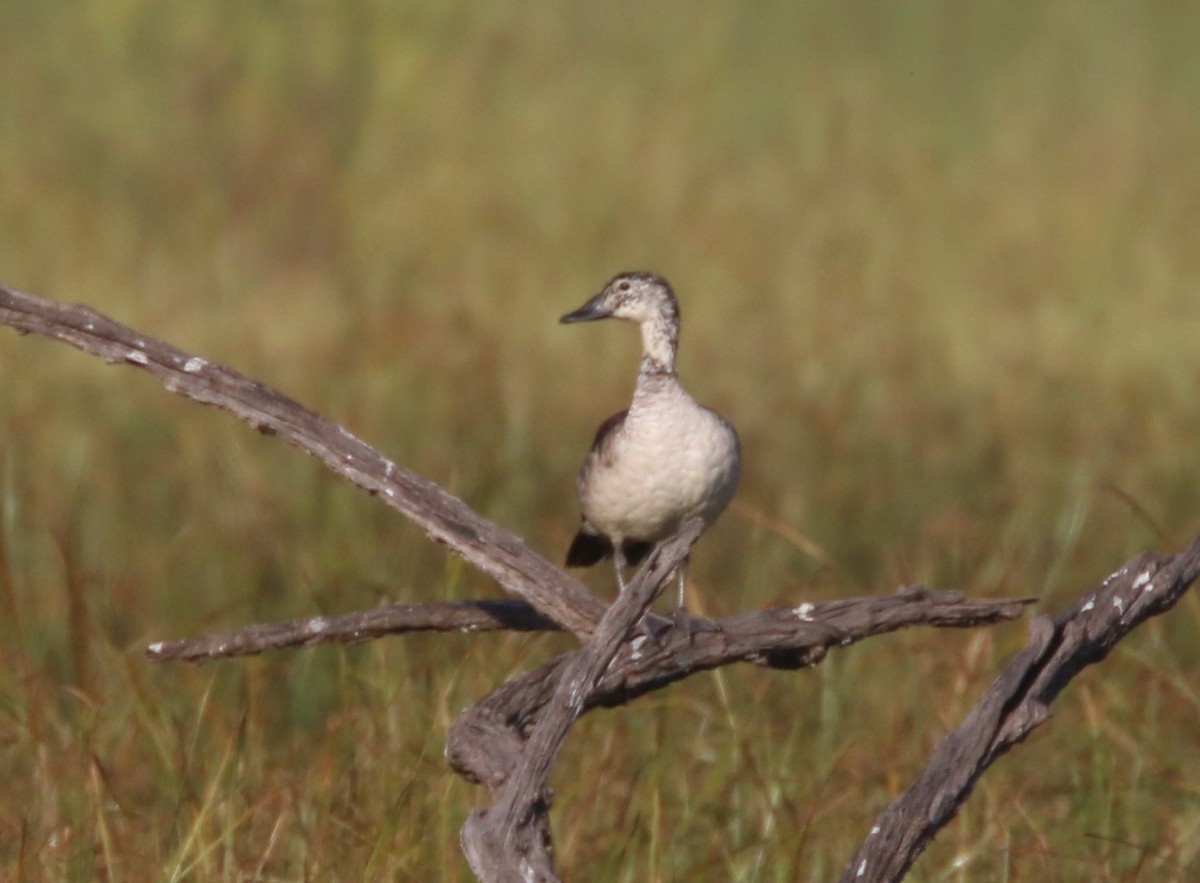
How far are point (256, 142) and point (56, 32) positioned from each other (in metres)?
2.11

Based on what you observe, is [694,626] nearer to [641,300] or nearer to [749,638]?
[749,638]

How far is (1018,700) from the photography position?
308 cm

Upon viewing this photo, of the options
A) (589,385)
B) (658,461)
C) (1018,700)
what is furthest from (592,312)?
(589,385)

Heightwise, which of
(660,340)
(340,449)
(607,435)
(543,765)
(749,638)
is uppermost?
(660,340)

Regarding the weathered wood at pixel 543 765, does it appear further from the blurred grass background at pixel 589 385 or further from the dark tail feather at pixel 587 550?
the dark tail feather at pixel 587 550

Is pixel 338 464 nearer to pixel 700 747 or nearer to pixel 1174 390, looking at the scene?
pixel 700 747

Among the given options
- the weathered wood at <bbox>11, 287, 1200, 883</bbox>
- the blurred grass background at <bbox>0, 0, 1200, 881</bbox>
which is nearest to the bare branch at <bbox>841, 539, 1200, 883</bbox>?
the weathered wood at <bbox>11, 287, 1200, 883</bbox>

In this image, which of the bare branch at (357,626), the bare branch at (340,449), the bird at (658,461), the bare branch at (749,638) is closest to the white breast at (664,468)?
the bird at (658,461)

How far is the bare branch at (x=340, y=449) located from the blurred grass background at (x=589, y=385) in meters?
0.94

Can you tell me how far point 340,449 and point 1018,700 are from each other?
1091 millimetres

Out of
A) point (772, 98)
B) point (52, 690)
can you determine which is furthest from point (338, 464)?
→ point (772, 98)

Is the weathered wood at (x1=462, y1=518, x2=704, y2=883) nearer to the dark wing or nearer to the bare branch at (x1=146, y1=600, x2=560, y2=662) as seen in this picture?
the bare branch at (x1=146, y1=600, x2=560, y2=662)

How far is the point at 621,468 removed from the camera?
153 inches

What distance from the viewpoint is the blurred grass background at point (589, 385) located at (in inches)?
170
